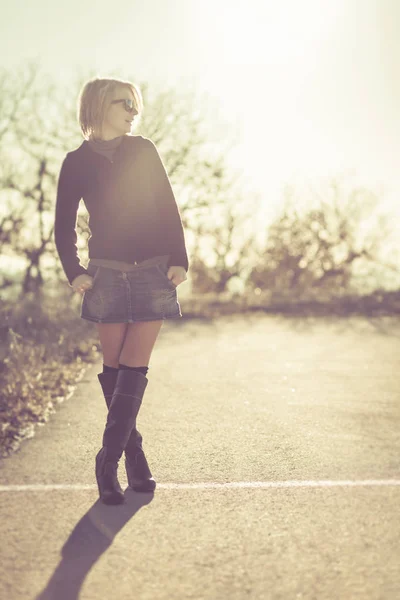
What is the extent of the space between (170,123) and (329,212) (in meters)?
13.3

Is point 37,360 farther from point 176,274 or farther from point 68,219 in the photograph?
point 176,274

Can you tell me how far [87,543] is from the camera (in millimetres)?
2836

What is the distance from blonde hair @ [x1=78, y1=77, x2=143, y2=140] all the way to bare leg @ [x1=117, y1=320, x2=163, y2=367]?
0.99 meters

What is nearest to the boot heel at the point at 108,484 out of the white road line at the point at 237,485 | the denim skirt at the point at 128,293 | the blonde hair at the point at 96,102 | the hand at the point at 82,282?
the white road line at the point at 237,485

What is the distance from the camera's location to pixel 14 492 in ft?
11.7

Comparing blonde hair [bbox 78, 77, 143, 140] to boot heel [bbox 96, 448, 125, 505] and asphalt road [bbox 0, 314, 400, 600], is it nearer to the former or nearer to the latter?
boot heel [bbox 96, 448, 125, 505]

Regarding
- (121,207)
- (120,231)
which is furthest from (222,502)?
(121,207)

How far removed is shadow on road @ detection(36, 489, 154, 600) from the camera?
2.45 m

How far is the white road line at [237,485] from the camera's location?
3582 mm

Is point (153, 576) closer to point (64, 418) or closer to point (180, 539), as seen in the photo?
point (180, 539)

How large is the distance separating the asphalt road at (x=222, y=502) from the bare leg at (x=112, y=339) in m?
0.69

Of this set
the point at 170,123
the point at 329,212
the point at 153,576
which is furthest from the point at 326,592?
the point at 329,212

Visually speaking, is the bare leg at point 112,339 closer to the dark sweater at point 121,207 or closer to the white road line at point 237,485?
the dark sweater at point 121,207

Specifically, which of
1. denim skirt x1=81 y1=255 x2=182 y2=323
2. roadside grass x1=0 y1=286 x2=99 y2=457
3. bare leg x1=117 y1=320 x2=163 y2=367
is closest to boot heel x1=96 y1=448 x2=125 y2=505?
bare leg x1=117 y1=320 x2=163 y2=367
